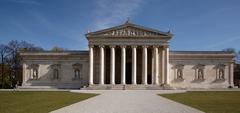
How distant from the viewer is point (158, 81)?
68312 millimetres

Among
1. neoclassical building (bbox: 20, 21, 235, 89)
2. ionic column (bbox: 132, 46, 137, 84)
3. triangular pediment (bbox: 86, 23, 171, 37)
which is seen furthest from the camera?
neoclassical building (bbox: 20, 21, 235, 89)

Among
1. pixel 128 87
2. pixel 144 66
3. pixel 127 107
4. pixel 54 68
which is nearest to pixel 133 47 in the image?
pixel 144 66

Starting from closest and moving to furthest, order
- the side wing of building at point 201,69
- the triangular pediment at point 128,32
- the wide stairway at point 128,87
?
the wide stairway at point 128,87 → the triangular pediment at point 128,32 → the side wing of building at point 201,69

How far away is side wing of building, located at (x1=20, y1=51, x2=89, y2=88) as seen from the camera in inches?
2891

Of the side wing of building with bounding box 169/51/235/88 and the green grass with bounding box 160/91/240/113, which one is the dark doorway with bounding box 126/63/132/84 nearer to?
the side wing of building with bounding box 169/51/235/88

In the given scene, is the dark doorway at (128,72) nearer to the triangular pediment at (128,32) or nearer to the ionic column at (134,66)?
the ionic column at (134,66)

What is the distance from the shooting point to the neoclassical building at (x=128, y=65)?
67.1m

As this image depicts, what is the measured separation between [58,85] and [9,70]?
18.6m

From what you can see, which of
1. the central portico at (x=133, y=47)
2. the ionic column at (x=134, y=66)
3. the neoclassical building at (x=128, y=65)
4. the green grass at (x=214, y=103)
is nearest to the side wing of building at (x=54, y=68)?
the neoclassical building at (x=128, y=65)

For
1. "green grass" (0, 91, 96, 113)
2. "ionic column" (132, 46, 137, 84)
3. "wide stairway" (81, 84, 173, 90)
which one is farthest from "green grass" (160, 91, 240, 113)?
"ionic column" (132, 46, 137, 84)

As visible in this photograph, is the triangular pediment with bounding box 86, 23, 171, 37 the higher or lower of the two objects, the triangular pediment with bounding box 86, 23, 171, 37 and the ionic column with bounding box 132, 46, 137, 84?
the higher

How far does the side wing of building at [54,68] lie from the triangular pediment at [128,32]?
29.2 ft

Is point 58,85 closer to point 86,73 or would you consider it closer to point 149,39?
point 86,73

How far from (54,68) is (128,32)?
2053 centimetres
